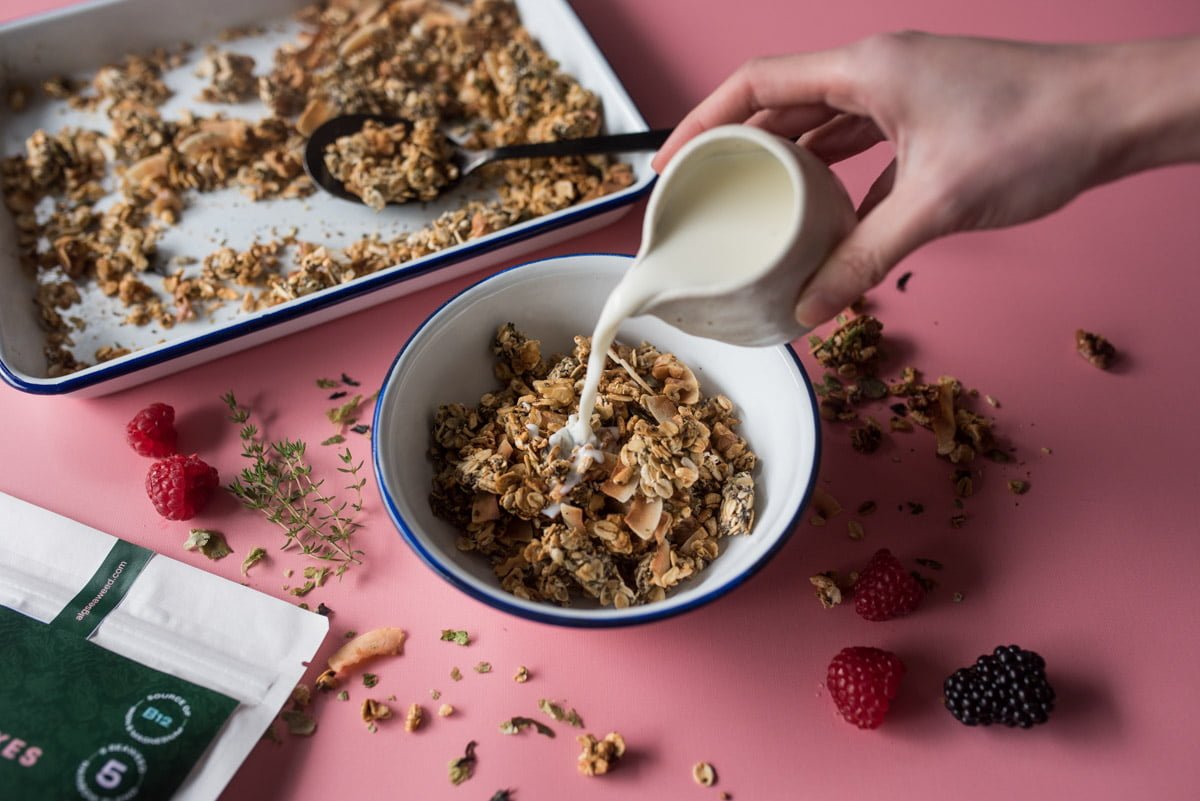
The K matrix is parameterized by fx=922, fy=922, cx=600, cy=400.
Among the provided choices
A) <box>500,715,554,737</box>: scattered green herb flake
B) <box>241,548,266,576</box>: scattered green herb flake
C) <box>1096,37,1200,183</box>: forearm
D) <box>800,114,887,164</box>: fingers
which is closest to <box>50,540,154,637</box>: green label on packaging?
<box>241,548,266,576</box>: scattered green herb flake

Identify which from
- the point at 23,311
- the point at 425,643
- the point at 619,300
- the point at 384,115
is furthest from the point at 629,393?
the point at 23,311

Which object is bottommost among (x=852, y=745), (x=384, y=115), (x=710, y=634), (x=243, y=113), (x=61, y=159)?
(x=852, y=745)

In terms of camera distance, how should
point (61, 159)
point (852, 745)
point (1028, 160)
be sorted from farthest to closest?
point (61, 159) < point (852, 745) < point (1028, 160)

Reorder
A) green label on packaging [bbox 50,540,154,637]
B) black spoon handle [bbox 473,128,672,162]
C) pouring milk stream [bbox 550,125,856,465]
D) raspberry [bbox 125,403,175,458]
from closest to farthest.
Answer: pouring milk stream [bbox 550,125,856,465]
green label on packaging [bbox 50,540,154,637]
raspberry [bbox 125,403,175,458]
black spoon handle [bbox 473,128,672,162]

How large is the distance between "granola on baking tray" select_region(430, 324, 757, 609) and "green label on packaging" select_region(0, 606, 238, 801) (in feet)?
1.10

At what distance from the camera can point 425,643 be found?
3.39 feet

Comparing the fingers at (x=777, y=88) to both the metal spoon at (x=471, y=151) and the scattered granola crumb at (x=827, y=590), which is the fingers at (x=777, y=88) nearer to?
the metal spoon at (x=471, y=151)

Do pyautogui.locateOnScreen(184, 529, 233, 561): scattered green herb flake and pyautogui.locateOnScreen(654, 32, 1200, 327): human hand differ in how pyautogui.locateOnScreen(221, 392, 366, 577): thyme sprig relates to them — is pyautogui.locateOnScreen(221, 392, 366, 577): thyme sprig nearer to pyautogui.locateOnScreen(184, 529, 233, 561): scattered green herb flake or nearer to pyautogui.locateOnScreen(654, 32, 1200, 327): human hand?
pyautogui.locateOnScreen(184, 529, 233, 561): scattered green herb flake

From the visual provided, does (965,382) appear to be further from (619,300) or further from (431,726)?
(431,726)

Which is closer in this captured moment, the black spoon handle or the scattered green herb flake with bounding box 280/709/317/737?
the scattered green herb flake with bounding box 280/709/317/737

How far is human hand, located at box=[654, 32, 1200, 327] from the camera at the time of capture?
2.49 ft

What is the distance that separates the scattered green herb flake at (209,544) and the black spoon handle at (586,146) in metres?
0.62

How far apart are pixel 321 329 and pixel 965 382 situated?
2.79 ft

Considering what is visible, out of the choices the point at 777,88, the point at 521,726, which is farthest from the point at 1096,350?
the point at 521,726
